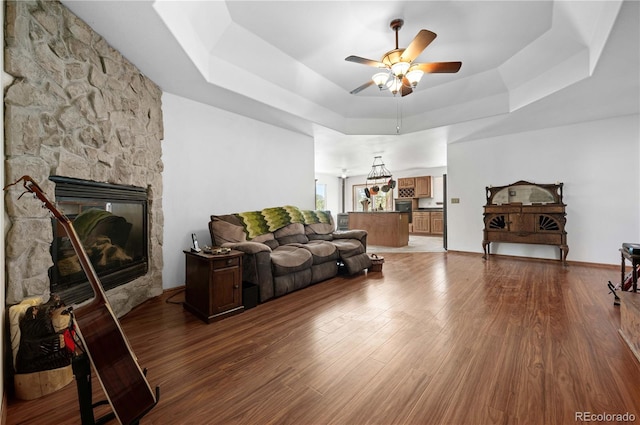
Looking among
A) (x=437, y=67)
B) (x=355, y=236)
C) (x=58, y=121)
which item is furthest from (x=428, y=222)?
(x=58, y=121)

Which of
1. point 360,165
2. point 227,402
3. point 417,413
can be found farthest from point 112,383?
point 360,165

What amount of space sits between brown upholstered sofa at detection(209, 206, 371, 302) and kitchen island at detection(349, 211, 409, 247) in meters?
2.66

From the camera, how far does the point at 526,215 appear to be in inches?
189

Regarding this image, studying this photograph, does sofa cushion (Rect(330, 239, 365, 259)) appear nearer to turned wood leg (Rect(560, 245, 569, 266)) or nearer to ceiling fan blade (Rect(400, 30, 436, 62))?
ceiling fan blade (Rect(400, 30, 436, 62))

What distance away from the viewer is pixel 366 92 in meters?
4.44

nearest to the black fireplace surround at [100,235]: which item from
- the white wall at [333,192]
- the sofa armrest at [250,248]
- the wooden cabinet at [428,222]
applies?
the sofa armrest at [250,248]

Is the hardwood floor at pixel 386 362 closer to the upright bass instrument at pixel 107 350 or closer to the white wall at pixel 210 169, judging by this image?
the upright bass instrument at pixel 107 350

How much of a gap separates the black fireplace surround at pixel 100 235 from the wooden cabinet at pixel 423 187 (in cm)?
877

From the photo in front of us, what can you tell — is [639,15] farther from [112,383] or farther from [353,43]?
[112,383]

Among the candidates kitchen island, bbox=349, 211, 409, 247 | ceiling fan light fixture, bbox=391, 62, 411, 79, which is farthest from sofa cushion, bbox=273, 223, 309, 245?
kitchen island, bbox=349, 211, 409, 247

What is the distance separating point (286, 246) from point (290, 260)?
0.61 meters

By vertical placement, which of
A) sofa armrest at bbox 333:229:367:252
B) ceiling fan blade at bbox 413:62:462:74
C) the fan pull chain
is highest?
the fan pull chain

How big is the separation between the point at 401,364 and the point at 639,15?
320cm

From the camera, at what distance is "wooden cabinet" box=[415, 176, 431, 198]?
9469mm
